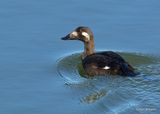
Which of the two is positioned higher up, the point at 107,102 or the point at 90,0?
the point at 90,0

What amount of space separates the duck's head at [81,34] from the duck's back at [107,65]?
2.15 ft

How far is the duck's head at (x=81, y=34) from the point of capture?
14.1m

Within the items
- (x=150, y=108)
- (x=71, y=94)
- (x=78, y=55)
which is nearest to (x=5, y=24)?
(x=78, y=55)

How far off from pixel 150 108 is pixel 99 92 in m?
1.20

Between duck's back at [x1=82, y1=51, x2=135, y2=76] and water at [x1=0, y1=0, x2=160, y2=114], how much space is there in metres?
0.18

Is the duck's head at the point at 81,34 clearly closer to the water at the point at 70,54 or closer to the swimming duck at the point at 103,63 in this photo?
the swimming duck at the point at 103,63

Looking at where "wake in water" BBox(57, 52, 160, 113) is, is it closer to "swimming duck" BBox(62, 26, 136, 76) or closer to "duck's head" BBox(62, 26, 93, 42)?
"swimming duck" BBox(62, 26, 136, 76)

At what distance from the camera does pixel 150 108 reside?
450 inches

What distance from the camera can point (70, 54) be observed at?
46.3 feet

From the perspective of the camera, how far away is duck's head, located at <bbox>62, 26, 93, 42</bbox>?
14117 millimetres

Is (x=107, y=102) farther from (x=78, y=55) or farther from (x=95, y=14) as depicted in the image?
(x=95, y=14)

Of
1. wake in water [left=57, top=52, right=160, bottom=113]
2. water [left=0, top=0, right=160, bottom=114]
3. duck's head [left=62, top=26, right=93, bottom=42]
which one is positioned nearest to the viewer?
wake in water [left=57, top=52, right=160, bottom=113]

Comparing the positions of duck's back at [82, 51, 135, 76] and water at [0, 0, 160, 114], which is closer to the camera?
water at [0, 0, 160, 114]

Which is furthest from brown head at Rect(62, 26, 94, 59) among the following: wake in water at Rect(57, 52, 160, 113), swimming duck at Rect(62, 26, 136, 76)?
wake in water at Rect(57, 52, 160, 113)
